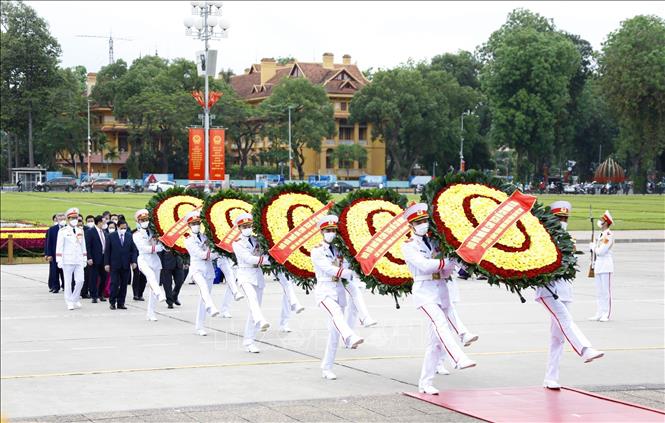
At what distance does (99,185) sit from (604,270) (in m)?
75.7

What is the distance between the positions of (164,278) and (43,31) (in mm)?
73316

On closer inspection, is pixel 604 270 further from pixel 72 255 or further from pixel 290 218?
pixel 72 255

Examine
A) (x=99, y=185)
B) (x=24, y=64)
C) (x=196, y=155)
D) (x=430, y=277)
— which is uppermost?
(x=24, y=64)

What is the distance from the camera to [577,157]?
10531 cm

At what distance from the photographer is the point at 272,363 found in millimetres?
12711

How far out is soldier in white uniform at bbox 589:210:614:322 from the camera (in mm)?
16969

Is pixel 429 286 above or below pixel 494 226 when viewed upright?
below

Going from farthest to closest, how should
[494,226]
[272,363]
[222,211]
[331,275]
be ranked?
[222,211]
[272,363]
[331,275]
[494,226]

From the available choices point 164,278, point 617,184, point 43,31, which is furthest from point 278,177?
point 164,278

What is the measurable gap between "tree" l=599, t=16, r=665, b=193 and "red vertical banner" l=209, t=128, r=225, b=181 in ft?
116

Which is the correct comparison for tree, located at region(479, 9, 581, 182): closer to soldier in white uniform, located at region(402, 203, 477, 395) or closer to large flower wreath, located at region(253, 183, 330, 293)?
large flower wreath, located at region(253, 183, 330, 293)

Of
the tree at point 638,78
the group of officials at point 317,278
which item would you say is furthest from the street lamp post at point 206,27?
the tree at point 638,78

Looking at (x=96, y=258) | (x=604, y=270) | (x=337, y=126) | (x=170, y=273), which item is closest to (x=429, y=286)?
(x=604, y=270)

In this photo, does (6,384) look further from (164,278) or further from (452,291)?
(164,278)
